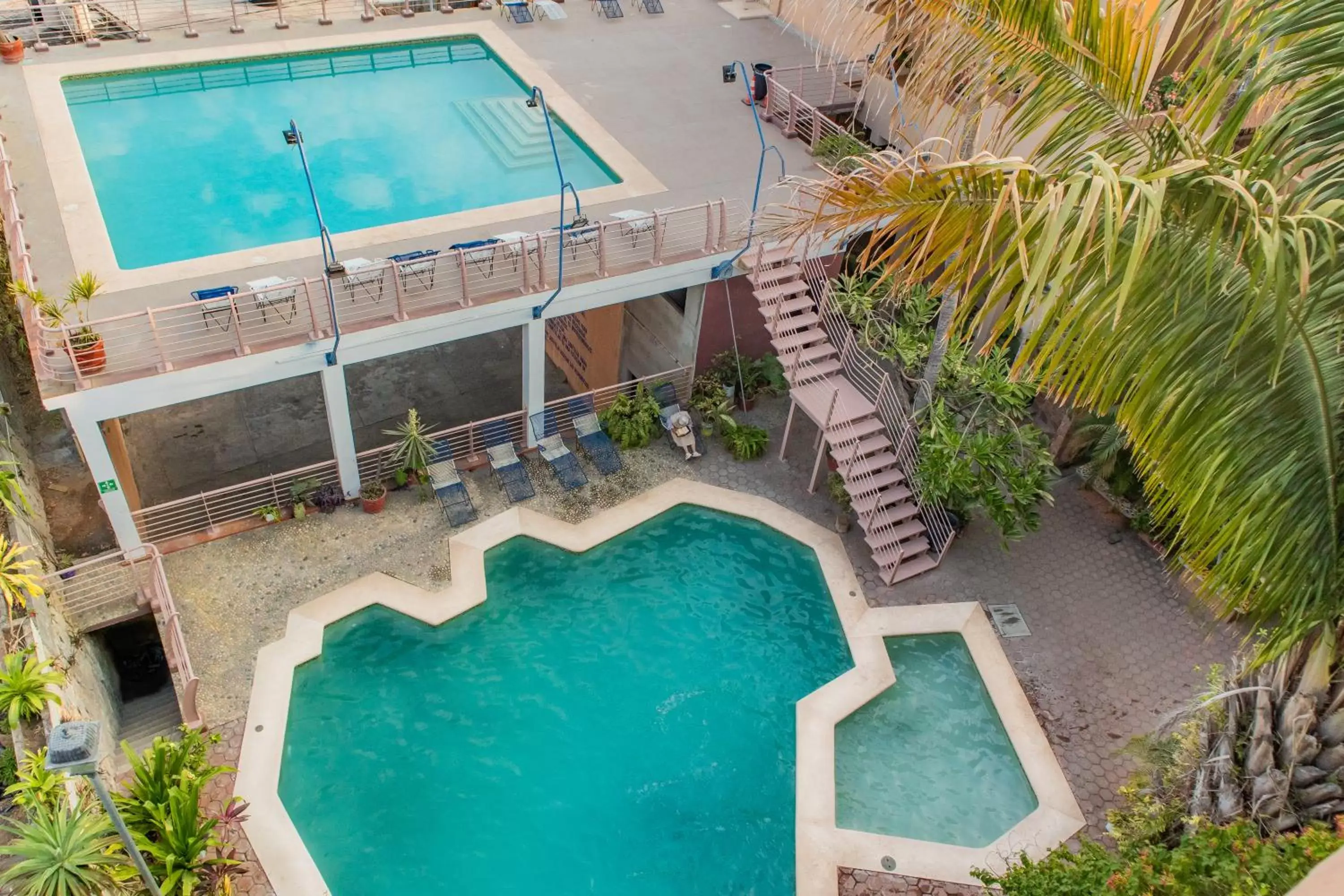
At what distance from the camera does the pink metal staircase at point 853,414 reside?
1677 centimetres

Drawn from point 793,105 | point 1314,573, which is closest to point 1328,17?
point 1314,573

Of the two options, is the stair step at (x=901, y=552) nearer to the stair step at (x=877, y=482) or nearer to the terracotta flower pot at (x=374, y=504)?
the stair step at (x=877, y=482)

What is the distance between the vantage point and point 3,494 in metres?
13.7

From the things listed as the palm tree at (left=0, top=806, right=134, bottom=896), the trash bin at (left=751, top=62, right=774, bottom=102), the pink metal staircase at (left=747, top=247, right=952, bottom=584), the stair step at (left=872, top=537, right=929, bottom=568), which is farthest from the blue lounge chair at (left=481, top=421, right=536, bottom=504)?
the trash bin at (left=751, top=62, right=774, bottom=102)

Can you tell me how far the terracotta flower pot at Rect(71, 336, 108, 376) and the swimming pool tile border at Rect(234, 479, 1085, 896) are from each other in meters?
4.58

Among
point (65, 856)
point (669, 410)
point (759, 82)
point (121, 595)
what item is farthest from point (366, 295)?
point (759, 82)

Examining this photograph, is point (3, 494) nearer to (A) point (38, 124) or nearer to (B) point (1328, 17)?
(A) point (38, 124)

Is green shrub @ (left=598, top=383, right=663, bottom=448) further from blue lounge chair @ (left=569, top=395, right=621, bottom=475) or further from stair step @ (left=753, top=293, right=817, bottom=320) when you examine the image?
stair step @ (left=753, top=293, right=817, bottom=320)

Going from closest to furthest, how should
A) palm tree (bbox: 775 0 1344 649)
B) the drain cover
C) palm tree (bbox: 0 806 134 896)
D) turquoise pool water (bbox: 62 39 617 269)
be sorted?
palm tree (bbox: 775 0 1344 649)
palm tree (bbox: 0 806 134 896)
the drain cover
turquoise pool water (bbox: 62 39 617 269)

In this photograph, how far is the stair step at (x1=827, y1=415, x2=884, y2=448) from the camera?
1698cm

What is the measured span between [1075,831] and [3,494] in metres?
15.5

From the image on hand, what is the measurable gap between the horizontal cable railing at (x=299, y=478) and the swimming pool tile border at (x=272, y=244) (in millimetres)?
3513

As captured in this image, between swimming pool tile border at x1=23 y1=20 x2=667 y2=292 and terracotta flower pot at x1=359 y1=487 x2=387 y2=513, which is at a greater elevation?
swimming pool tile border at x1=23 y1=20 x2=667 y2=292

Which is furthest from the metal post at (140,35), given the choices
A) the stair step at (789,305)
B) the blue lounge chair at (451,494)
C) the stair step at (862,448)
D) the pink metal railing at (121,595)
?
the stair step at (862,448)
